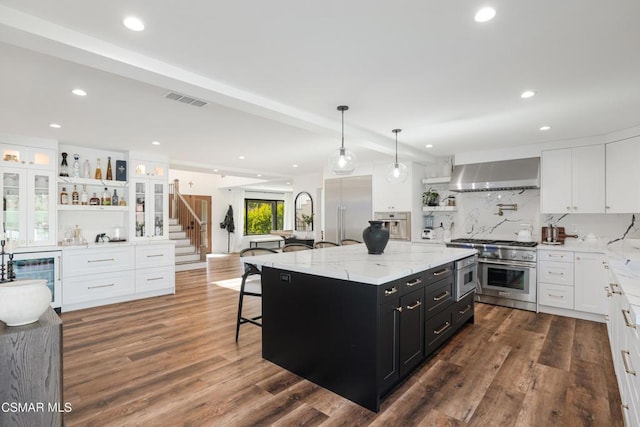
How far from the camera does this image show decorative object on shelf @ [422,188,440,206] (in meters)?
5.89

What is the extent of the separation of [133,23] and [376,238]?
256cm

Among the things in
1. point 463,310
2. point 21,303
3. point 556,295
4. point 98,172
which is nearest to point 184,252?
point 98,172

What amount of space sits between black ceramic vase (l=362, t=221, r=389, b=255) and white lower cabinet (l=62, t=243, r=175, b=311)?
3.76 metres

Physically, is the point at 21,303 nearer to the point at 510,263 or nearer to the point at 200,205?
the point at 510,263

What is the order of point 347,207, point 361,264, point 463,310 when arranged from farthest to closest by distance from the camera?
point 347,207 → point 463,310 → point 361,264

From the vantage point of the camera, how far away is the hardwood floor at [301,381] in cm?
209

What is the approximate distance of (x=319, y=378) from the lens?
2469 mm

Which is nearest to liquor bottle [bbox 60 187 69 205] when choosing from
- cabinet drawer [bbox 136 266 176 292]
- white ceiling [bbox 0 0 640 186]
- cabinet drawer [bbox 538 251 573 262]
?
white ceiling [bbox 0 0 640 186]

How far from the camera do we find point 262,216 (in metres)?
12.6

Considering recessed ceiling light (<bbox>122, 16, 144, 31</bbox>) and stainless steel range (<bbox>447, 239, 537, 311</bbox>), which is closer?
recessed ceiling light (<bbox>122, 16, 144, 31</bbox>)

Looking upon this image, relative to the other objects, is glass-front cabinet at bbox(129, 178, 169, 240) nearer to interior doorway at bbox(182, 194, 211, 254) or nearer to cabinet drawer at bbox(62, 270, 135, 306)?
cabinet drawer at bbox(62, 270, 135, 306)

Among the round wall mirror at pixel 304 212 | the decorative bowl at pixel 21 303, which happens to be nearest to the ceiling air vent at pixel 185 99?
the decorative bowl at pixel 21 303

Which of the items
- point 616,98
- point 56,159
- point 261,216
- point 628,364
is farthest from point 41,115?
point 261,216

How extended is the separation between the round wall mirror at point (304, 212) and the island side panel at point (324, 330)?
5059mm
